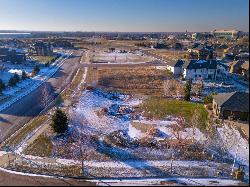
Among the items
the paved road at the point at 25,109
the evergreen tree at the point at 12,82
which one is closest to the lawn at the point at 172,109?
the paved road at the point at 25,109

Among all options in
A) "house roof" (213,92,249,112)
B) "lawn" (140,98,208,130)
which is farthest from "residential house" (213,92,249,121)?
"lawn" (140,98,208,130)

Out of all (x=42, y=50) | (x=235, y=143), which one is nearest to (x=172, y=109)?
(x=235, y=143)

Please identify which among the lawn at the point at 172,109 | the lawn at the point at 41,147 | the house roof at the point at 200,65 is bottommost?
the lawn at the point at 41,147

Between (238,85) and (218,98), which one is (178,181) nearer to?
(218,98)

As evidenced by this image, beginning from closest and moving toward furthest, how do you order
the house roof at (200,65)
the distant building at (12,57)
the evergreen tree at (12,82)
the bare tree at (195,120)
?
the bare tree at (195,120) < the evergreen tree at (12,82) < the house roof at (200,65) < the distant building at (12,57)

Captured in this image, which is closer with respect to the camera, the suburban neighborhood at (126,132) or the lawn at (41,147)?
the suburban neighborhood at (126,132)

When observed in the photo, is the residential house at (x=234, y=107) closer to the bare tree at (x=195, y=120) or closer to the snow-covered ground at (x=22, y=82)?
the bare tree at (x=195, y=120)
